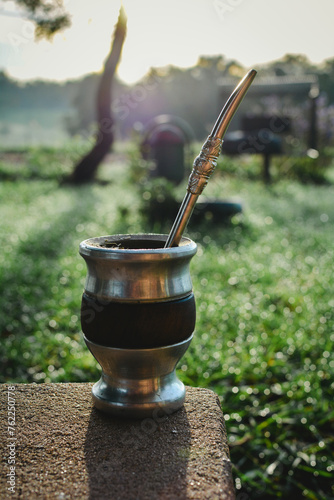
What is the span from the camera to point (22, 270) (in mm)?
3633

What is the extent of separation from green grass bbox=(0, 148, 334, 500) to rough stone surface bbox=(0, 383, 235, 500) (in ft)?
2.32

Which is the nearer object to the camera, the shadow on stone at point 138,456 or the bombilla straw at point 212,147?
the shadow on stone at point 138,456

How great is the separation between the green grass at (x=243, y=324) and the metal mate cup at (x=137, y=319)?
2.57 feet

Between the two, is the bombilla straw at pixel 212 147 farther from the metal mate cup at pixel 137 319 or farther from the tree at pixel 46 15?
the tree at pixel 46 15

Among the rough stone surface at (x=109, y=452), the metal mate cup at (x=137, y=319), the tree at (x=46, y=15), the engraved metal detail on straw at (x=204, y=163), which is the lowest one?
the rough stone surface at (x=109, y=452)

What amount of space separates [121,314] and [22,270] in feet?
9.00

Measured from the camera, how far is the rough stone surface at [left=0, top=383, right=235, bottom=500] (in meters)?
0.93

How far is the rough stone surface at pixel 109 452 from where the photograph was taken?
93 centimetres

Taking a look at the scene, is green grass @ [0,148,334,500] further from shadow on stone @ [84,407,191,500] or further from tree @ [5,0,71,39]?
tree @ [5,0,71,39]

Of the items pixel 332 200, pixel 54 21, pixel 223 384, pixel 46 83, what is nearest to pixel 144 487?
pixel 223 384

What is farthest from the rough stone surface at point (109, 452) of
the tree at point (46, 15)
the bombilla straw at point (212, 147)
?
the tree at point (46, 15)

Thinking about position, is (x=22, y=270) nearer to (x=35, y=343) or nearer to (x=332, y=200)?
(x=35, y=343)

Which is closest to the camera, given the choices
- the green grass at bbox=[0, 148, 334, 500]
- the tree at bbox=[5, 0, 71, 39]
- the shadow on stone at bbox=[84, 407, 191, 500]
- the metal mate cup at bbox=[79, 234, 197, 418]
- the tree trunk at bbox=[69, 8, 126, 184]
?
the shadow on stone at bbox=[84, 407, 191, 500]

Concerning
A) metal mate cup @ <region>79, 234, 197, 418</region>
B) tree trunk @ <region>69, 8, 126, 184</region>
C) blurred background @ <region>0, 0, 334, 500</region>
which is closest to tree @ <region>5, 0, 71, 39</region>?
blurred background @ <region>0, 0, 334, 500</region>
